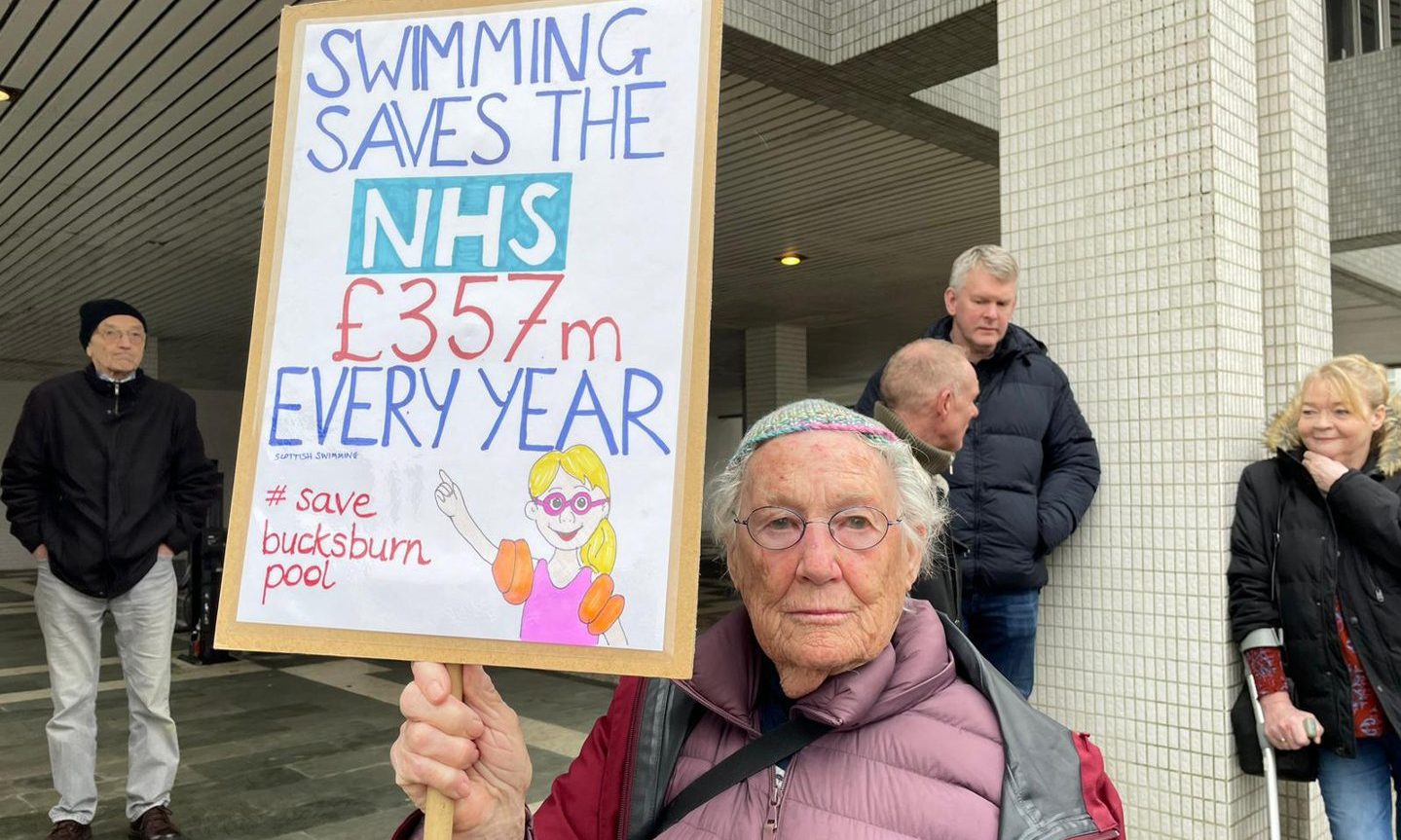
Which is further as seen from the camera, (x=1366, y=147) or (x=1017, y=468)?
(x=1366, y=147)

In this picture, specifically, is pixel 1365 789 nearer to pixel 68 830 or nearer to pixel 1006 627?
pixel 1006 627

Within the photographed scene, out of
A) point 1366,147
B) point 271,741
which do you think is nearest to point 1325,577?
point 271,741

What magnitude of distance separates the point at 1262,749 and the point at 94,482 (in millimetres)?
3677

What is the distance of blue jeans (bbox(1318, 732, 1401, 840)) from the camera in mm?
2363

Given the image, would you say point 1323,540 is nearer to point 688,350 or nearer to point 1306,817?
point 1306,817

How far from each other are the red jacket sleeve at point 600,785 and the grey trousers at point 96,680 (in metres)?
2.53

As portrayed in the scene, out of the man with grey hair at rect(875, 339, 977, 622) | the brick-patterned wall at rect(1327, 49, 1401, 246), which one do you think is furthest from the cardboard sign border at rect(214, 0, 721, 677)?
the brick-patterned wall at rect(1327, 49, 1401, 246)

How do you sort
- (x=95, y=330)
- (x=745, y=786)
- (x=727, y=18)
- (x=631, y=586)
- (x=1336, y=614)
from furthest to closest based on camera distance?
(x=727, y=18) < (x=95, y=330) < (x=1336, y=614) < (x=745, y=786) < (x=631, y=586)

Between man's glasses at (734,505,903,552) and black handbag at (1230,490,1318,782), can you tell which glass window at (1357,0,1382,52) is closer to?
black handbag at (1230,490,1318,782)

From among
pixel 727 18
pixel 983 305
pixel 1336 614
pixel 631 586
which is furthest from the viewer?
pixel 727 18

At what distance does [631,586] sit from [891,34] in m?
4.72

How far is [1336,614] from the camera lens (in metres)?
2.33

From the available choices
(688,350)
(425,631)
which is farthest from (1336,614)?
(425,631)

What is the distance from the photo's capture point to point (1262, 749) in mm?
2463
